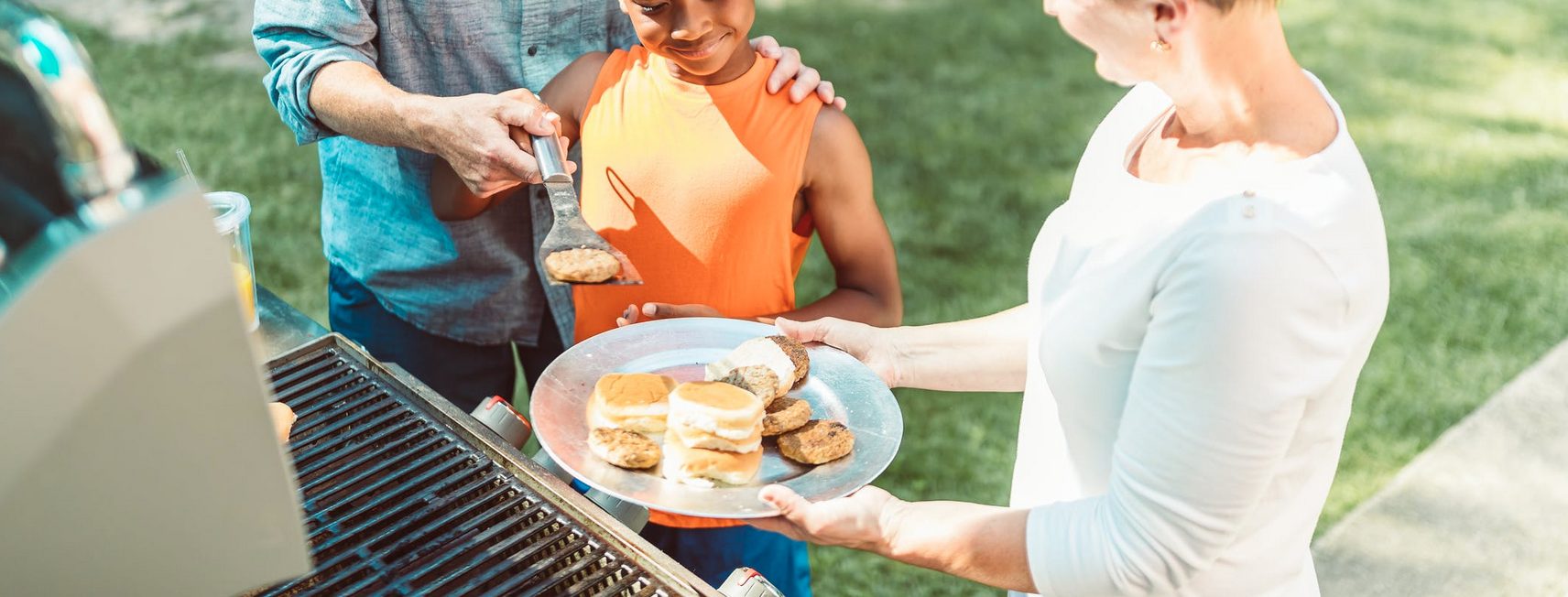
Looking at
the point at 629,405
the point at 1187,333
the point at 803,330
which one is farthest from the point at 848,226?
the point at 1187,333

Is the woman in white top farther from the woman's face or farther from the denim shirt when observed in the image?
the denim shirt

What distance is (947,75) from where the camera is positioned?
6.01 m

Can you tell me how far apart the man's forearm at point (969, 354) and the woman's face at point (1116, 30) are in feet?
1.75

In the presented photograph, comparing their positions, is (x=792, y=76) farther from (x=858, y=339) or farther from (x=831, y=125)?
(x=858, y=339)

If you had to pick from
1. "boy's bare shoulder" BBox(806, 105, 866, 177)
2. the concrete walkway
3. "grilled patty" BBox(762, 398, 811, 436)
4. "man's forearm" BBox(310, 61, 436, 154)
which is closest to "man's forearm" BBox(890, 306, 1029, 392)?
"grilled patty" BBox(762, 398, 811, 436)

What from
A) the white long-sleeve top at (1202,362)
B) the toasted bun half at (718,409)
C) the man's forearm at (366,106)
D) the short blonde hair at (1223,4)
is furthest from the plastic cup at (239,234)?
the short blonde hair at (1223,4)

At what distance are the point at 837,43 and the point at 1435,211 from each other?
2986 millimetres

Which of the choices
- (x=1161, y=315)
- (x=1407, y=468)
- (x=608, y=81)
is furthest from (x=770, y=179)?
(x=1407, y=468)

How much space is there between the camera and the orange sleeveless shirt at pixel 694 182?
2.00 meters

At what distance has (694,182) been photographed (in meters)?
2.01

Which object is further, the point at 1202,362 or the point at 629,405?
the point at 629,405

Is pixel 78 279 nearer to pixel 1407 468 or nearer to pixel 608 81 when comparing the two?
pixel 608 81

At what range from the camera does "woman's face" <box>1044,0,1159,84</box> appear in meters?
1.24

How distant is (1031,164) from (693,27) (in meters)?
3.56
